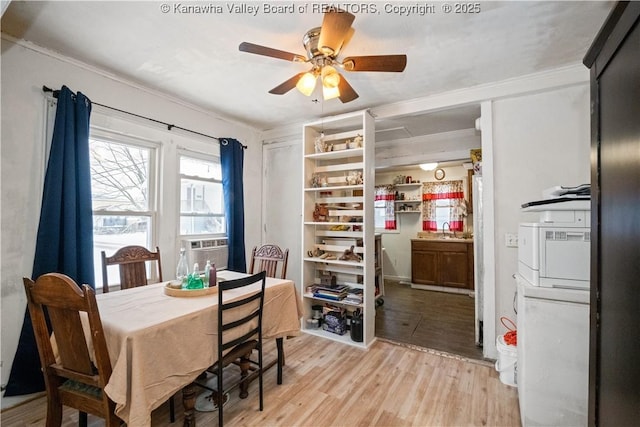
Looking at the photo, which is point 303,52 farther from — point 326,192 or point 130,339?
point 130,339

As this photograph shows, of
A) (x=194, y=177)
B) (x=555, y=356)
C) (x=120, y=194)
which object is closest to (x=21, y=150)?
(x=120, y=194)

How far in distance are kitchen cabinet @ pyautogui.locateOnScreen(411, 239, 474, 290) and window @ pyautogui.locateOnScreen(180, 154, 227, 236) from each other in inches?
142

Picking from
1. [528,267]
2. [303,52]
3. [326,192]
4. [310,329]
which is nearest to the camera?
[528,267]

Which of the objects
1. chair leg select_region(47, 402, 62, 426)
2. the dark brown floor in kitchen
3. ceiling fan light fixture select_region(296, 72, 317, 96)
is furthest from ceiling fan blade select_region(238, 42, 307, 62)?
the dark brown floor in kitchen

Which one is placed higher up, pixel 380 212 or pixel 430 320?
pixel 380 212

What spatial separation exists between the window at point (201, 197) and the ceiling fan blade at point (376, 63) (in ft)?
7.34

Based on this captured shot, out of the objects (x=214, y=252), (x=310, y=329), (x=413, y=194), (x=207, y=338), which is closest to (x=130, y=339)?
(x=207, y=338)

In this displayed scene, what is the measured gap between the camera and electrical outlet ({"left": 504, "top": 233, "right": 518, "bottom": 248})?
258cm

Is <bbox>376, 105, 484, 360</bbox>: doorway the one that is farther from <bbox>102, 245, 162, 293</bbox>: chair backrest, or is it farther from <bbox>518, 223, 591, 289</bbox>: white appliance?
<bbox>102, 245, 162, 293</bbox>: chair backrest

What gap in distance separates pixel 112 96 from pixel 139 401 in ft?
8.14

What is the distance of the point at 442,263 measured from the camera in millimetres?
5133

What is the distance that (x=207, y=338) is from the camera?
1.65m

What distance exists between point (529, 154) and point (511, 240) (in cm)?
79

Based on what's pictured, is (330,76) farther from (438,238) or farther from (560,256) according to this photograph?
(438,238)
